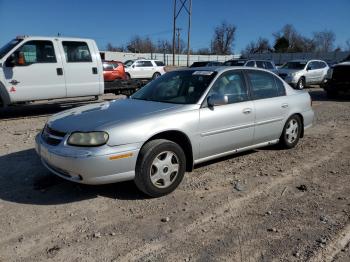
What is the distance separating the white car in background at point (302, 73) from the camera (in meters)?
18.6

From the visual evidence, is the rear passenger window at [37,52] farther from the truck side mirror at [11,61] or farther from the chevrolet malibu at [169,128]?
the chevrolet malibu at [169,128]

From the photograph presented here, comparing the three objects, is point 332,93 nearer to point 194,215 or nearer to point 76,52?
point 76,52

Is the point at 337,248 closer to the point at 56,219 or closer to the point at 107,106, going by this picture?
the point at 56,219

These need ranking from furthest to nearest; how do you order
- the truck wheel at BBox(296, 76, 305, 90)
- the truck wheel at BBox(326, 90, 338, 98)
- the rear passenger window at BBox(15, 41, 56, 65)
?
the truck wheel at BBox(296, 76, 305, 90)
the truck wheel at BBox(326, 90, 338, 98)
the rear passenger window at BBox(15, 41, 56, 65)

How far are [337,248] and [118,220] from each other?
2108 mm

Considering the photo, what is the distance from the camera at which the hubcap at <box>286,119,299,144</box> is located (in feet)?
20.4

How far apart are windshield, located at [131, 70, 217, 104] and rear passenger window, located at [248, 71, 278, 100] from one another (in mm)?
783

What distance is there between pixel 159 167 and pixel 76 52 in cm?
691

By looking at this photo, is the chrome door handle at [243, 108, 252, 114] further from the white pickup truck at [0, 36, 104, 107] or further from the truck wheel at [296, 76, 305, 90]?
the truck wheel at [296, 76, 305, 90]

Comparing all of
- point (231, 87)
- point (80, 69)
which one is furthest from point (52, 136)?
point (80, 69)

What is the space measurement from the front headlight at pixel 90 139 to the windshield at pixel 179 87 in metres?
1.31

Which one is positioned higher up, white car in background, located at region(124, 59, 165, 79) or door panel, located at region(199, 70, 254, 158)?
door panel, located at region(199, 70, 254, 158)

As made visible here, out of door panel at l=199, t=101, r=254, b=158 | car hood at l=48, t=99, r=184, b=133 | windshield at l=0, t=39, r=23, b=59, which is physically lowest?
door panel at l=199, t=101, r=254, b=158

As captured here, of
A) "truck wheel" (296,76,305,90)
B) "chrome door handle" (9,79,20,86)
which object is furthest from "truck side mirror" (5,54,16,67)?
"truck wheel" (296,76,305,90)
